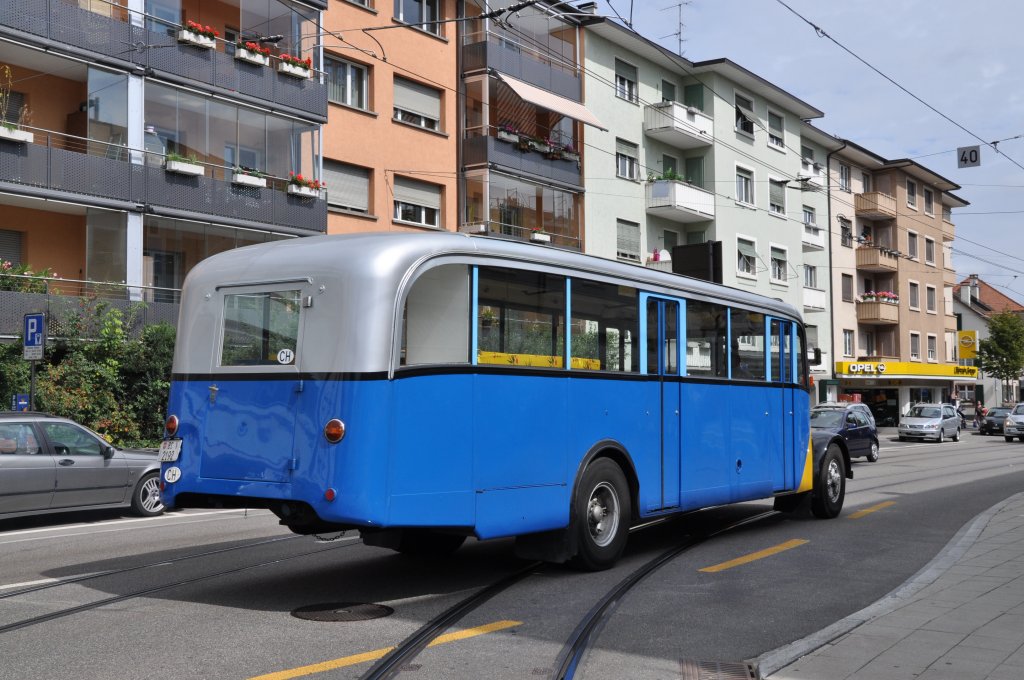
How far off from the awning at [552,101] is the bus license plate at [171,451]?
24.6 meters

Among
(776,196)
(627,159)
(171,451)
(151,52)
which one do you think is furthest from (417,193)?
(171,451)

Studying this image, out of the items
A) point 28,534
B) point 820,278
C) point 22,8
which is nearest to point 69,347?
point 22,8

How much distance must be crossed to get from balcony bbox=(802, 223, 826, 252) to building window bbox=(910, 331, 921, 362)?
1325 centimetres

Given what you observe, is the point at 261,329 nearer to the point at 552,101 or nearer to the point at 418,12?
the point at 418,12

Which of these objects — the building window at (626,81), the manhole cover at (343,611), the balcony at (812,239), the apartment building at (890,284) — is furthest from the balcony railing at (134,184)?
the apartment building at (890,284)

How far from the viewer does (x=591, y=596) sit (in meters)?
8.23

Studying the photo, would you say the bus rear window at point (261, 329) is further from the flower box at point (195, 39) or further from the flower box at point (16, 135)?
the flower box at point (195, 39)

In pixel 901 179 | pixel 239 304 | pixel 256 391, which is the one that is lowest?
pixel 256 391

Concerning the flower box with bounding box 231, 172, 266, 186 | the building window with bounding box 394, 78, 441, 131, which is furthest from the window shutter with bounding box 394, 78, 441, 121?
the flower box with bounding box 231, 172, 266, 186

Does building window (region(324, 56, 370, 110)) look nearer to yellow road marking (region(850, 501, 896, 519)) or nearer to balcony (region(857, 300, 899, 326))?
yellow road marking (region(850, 501, 896, 519))

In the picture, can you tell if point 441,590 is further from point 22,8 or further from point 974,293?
point 974,293

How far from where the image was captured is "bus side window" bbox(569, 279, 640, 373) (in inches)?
360

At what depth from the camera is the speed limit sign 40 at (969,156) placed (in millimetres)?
28922

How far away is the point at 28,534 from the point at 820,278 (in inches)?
1796
